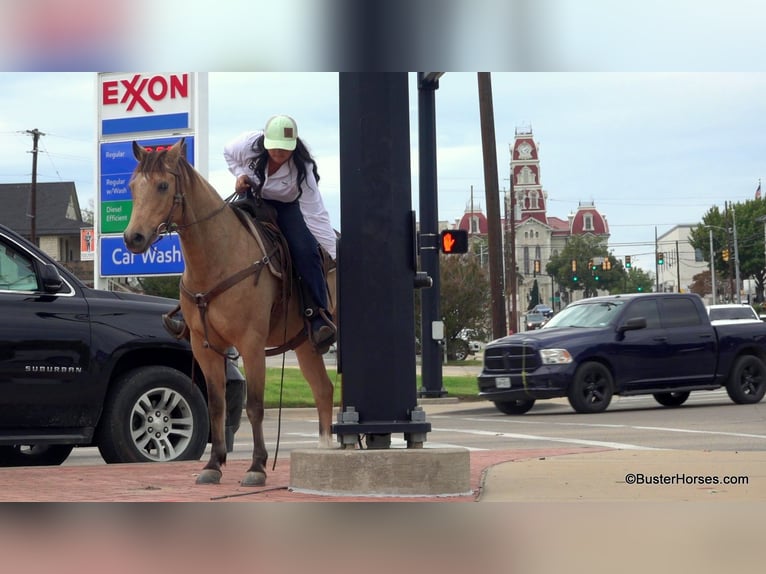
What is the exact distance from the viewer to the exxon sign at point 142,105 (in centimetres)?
2250

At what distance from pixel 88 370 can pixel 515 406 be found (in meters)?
12.1

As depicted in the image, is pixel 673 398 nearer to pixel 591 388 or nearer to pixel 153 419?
pixel 591 388

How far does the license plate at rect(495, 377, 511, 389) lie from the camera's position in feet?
61.7

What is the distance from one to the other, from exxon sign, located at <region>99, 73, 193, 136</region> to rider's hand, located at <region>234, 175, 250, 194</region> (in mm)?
14873

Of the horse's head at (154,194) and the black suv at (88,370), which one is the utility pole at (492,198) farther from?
the horse's head at (154,194)

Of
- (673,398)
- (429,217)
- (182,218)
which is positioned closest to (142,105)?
(429,217)

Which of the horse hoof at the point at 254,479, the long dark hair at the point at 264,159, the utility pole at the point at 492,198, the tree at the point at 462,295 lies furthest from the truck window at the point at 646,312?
the tree at the point at 462,295

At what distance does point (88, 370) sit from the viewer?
8.89 m

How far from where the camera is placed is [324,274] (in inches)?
320

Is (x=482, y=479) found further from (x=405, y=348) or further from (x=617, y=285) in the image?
(x=617, y=285)

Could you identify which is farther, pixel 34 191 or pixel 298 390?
pixel 34 191

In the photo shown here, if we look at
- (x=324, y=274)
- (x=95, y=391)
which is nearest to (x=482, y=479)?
(x=324, y=274)

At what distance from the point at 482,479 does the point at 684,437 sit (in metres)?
6.38

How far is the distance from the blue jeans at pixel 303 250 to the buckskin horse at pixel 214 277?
0.19 meters
